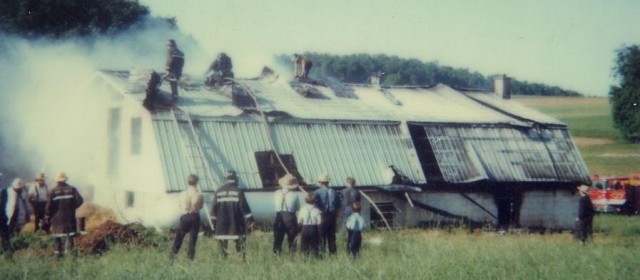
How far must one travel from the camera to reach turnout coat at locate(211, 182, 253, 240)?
13.4m

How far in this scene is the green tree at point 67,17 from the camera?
40.7m

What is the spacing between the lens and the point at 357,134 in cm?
2303

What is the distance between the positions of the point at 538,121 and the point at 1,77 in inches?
1127

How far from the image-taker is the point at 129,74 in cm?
2281

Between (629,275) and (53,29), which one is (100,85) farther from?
(53,29)

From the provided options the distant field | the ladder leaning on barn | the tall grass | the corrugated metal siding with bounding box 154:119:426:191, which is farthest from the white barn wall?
the distant field

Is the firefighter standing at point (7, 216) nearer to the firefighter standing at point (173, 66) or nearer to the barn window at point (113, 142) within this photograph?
the barn window at point (113, 142)

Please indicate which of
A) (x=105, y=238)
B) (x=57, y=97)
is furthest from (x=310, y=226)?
(x=57, y=97)

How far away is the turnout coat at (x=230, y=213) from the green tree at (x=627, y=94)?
45.6 meters

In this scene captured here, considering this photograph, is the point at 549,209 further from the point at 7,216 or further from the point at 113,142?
the point at 7,216

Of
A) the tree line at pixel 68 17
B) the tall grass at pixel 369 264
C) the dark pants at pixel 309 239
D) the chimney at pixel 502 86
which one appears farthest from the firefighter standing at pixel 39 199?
the tree line at pixel 68 17

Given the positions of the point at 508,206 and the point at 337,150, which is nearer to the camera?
the point at 337,150

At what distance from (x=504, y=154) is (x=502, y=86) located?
314 inches

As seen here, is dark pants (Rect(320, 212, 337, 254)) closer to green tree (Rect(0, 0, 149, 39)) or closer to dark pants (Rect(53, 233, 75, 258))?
dark pants (Rect(53, 233, 75, 258))
